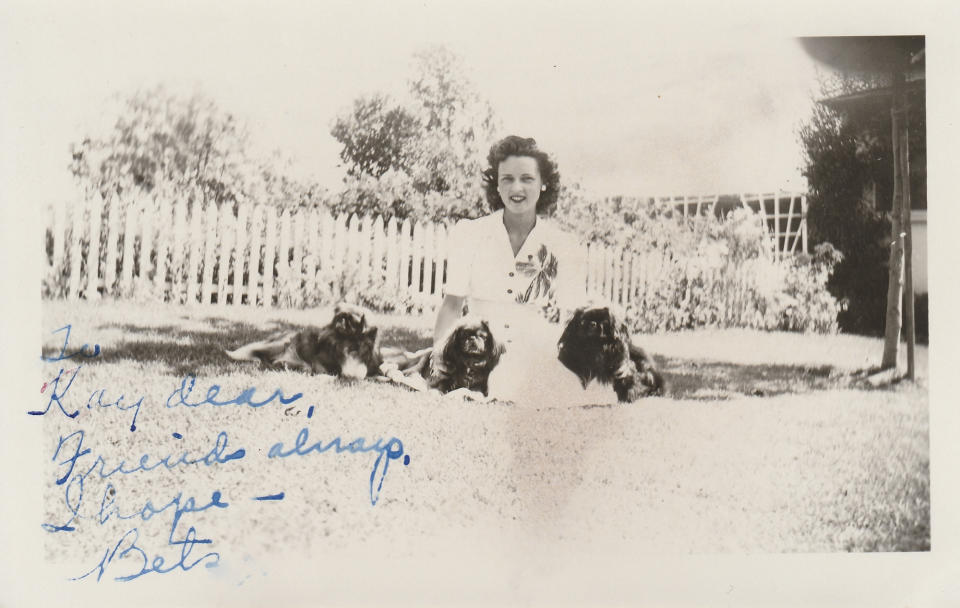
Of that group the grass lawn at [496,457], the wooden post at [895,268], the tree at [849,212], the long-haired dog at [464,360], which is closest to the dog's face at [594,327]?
the grass lawn at [496,457]

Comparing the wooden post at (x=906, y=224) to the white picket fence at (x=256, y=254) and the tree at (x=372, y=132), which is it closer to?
the white picket fence at (x=256, y=254)

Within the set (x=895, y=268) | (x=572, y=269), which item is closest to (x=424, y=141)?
(x=572, y=269)

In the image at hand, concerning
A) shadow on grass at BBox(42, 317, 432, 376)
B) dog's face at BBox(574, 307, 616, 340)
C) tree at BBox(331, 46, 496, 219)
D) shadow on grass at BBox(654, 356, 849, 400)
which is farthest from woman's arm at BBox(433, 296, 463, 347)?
shadow on grass at BBox(654, 356, 849, 400)

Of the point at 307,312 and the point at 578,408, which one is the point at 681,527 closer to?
the point at 578,408

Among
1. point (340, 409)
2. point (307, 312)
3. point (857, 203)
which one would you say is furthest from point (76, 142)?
point (857, 203)

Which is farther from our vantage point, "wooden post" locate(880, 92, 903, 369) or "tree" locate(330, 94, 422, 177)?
"wooden post" locate(880, 92, 903, 369)

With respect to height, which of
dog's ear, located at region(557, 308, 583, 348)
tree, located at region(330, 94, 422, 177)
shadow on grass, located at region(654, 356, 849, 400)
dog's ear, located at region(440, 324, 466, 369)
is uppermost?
tree, located at region(330, 94, 422, 177)

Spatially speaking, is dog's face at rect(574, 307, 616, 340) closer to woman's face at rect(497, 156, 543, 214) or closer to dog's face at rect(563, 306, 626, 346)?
dog's face at rect(563, 306, 626, 346)
